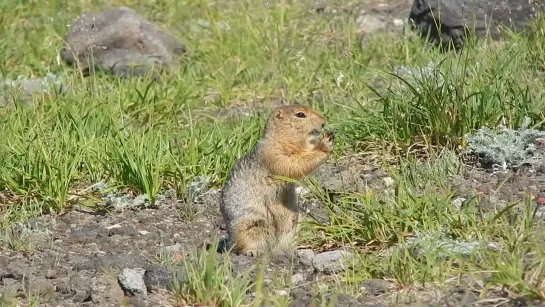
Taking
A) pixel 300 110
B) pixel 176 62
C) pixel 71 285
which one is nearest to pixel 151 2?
pixel 176 62

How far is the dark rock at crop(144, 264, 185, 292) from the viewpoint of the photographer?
5.38 m

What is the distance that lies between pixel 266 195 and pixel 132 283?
3.31 feet

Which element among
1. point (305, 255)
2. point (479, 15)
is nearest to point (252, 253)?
point (305, 255)

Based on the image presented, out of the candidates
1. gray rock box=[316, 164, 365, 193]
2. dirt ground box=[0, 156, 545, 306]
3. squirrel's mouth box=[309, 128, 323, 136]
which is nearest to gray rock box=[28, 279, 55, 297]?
dirt ground box=[0, 156, 545, 306]

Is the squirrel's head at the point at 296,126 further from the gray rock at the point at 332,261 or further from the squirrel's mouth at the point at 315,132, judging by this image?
the gray rock at the point at 332,261

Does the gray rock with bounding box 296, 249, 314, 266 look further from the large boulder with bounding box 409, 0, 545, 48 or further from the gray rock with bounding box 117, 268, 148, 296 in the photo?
the large boulder with bounding box 409, 0, 545, 48

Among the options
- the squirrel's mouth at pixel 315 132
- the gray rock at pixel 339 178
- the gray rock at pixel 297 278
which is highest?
the squirrel's mouth at pixel 315 132

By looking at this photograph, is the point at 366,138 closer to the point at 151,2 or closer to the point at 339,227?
the point at 339,227

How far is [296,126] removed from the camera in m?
6.26

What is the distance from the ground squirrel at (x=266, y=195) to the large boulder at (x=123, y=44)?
12.0 ft

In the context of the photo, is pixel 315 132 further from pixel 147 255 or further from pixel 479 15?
pixel 479 15

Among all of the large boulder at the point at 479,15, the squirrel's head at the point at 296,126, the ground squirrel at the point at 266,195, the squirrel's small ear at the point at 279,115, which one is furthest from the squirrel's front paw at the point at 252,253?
the large boulder at the point at 479,15

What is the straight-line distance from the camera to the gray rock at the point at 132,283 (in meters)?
5.44

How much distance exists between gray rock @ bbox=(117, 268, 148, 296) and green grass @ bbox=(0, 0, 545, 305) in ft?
1.07
